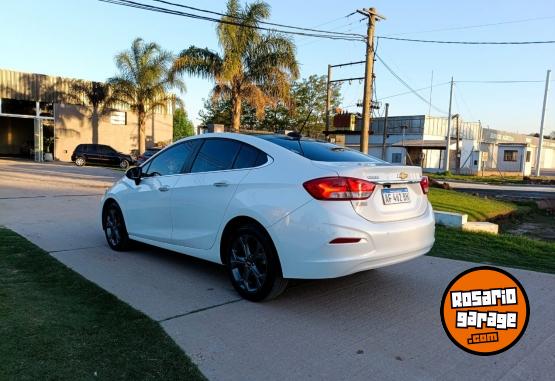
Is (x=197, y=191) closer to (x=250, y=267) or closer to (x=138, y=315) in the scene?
(x=250, y=267)

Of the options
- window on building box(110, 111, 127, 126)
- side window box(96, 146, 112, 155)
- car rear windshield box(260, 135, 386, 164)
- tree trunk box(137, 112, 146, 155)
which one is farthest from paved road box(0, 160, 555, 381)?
window on building box(110, 111, 127, 126)

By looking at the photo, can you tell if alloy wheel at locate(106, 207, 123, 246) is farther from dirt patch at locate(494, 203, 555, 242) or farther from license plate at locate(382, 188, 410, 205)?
dirt patch at locate(494, 203, 555, 242)

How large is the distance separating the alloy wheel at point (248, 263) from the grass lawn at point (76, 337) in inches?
39.8

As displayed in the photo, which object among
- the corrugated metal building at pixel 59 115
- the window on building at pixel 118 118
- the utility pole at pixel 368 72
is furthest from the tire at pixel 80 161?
the utility pole at pixel 368 72

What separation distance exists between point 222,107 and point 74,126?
15.0 m

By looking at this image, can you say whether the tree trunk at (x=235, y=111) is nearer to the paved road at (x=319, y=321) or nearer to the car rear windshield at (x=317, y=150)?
the paved road at (x=319, y=321)

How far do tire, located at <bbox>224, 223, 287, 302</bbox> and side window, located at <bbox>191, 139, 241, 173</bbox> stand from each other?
784 millimetres

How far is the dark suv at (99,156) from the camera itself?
30.0 m

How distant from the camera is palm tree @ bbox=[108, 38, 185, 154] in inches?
1206

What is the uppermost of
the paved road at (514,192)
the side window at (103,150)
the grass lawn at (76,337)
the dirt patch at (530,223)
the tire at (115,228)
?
the side window at (103,150)

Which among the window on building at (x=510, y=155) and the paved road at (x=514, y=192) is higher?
the window on building at (x=510, y=155)

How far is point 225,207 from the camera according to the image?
15.1ft

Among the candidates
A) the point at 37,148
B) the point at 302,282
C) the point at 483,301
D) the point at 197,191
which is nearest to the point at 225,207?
A: the point at 197,191

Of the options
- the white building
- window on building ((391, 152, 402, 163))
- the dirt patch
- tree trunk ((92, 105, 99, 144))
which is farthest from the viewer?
window on building ((391, 152, 402, 163))
